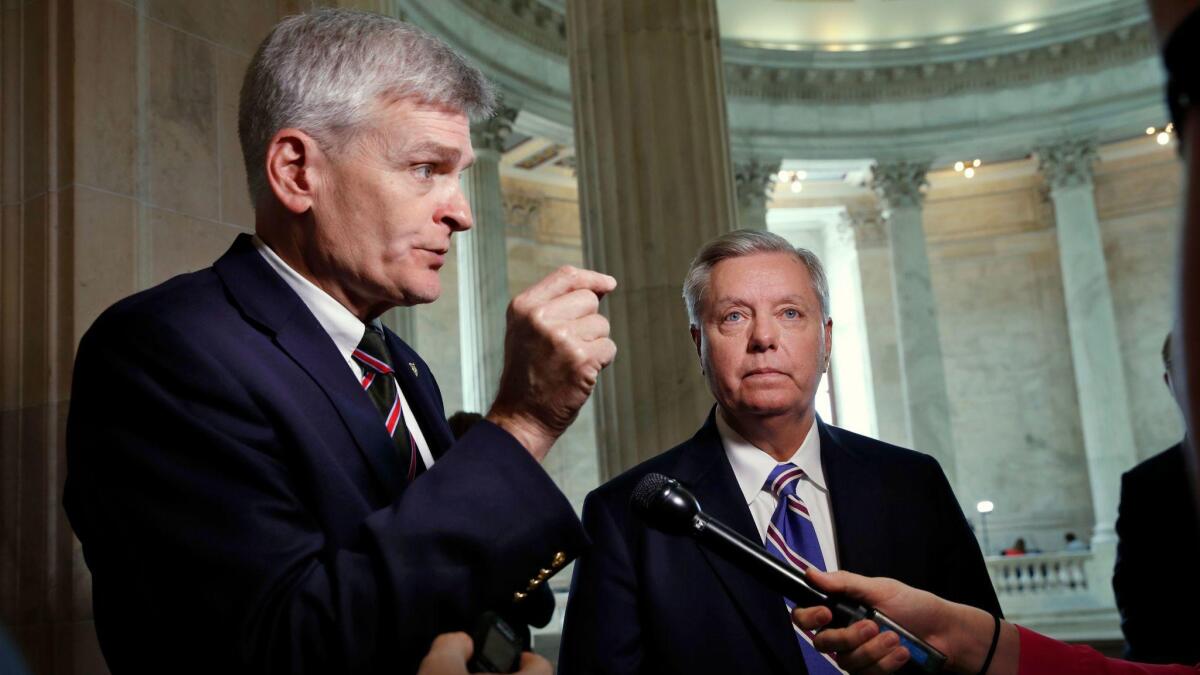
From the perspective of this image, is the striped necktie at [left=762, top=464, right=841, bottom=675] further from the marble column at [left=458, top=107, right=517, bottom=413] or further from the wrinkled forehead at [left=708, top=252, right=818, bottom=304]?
the marble column at [left=458, top=107, right=517, bottom=413]

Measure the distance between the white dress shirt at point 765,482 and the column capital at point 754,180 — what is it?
57.9ft

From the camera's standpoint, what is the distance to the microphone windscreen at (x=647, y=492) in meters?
2.04

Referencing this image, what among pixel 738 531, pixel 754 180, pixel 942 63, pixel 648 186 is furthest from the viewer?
pixel 942 63

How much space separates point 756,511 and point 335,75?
175 cm

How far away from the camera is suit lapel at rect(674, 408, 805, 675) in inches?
108

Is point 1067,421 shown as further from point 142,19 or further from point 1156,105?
point 142,19

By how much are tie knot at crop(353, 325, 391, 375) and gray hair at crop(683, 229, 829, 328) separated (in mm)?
1383

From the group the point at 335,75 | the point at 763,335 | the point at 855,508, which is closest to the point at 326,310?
the point at 335,75

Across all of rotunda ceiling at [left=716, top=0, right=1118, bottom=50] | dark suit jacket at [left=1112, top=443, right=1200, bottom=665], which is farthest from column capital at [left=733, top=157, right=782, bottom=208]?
dark suit jacket at [left=1112, top=443, right=1200, bottom=665]

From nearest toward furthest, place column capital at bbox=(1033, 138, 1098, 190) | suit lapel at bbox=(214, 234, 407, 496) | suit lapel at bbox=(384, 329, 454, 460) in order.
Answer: suit lapel at bbox=(214, 234, 407, 496)
suit lapel at bbox=(384, 329, 454, 460)
column capital at bbox=(1033, 138, 1098, 190)

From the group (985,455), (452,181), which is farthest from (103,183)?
(985,455)

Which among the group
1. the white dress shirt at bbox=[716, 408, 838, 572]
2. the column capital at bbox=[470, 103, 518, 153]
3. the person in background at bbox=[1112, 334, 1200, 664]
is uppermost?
the column capital at bbox=[470, 103, 518, 153]

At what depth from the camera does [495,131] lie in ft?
59.0

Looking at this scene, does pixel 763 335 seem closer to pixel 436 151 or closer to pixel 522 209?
pixel 436 151
